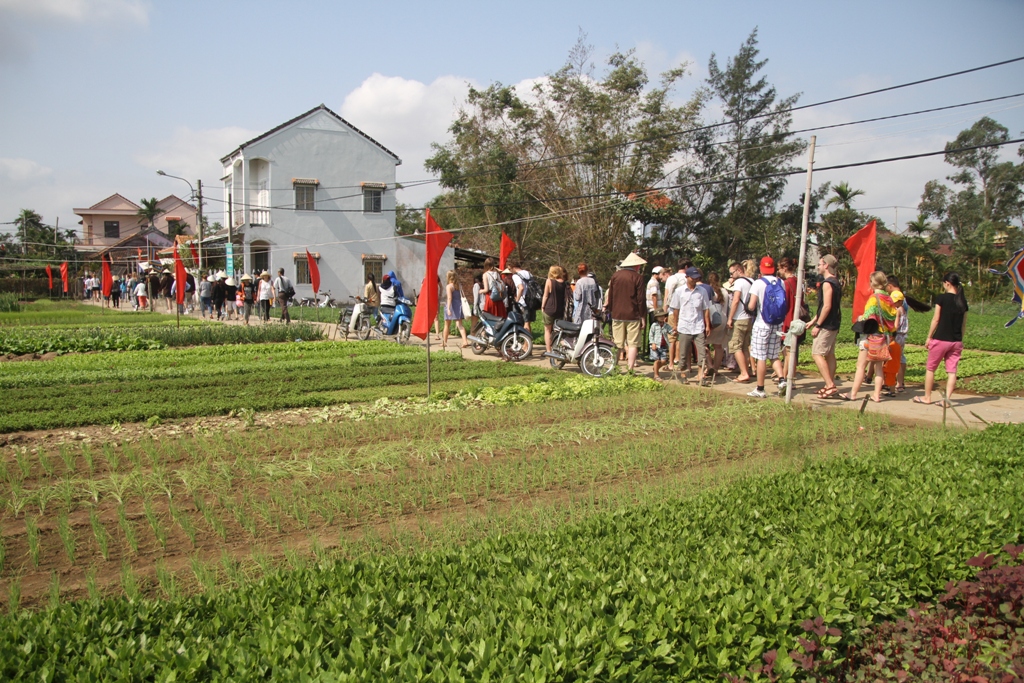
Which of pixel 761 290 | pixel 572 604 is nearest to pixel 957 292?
pixel 761 290

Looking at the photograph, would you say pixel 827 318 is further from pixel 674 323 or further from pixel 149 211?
→ pixel 149 211

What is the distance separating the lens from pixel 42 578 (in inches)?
166

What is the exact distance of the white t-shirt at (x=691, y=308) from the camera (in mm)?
10734

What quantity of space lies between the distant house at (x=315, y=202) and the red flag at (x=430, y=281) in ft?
80.6

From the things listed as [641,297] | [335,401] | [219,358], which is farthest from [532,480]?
[219,358]

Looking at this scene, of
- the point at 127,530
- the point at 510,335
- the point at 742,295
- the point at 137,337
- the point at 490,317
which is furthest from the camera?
the point at 137,337

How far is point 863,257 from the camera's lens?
9359 millimetres

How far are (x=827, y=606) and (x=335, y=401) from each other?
7.88m

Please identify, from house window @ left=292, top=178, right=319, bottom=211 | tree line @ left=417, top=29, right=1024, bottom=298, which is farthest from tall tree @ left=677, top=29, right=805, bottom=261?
house window @ left=292, top=178, right=319, bottom=211

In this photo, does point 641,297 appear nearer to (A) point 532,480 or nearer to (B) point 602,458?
(B) point 602,458

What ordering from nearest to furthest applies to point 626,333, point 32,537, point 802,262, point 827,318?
point 32,537
point 802,262
point 827,318
point 626,333

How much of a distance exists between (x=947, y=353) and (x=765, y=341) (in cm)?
220

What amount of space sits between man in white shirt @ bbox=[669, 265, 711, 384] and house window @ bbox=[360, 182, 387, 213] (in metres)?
28.2

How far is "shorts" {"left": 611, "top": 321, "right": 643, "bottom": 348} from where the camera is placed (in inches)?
474
